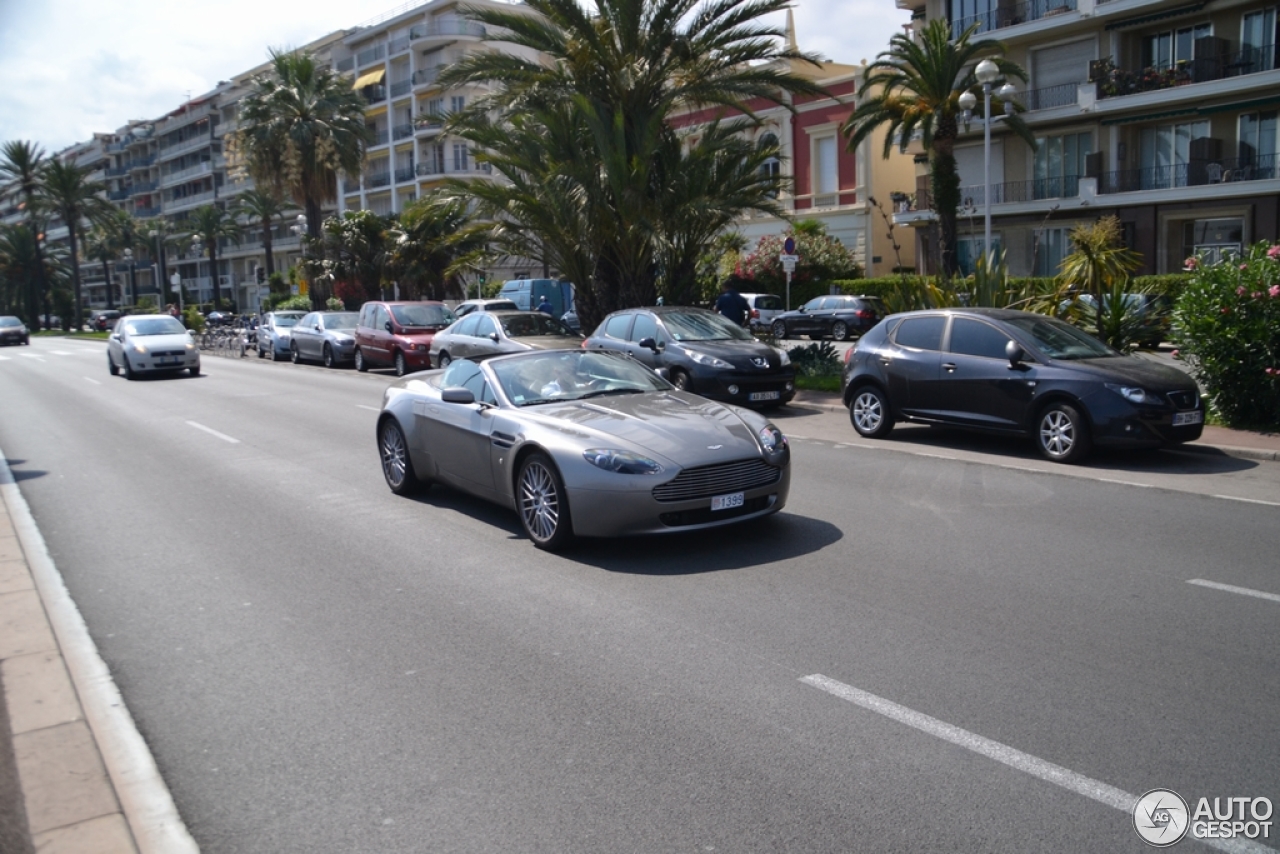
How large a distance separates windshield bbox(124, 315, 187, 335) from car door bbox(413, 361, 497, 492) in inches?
796

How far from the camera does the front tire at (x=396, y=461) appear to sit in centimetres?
1002

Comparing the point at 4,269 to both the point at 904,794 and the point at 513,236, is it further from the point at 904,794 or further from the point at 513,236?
the point at 904,794

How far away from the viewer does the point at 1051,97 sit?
128ft

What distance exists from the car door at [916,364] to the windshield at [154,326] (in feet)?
67.4

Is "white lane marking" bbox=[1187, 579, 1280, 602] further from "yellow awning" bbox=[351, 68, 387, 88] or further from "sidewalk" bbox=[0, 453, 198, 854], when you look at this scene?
"yellow awning" bbox=[351, 68, 387, 88]

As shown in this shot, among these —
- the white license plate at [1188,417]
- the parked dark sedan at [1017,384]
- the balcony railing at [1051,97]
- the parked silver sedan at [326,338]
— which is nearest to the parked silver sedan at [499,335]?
the parked silver sedan at [326,338]

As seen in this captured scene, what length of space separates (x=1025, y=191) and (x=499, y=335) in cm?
2723

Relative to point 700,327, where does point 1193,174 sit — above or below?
above

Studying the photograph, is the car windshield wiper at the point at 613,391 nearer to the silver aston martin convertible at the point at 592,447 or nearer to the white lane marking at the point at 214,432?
the silver aston martin convertible at the point at 592,447

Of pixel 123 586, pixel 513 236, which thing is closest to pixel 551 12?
pixel 513 236

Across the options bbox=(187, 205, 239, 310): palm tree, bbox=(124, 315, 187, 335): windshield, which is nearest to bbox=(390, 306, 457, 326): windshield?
bbox=(124, 315, 187, 335): windshield

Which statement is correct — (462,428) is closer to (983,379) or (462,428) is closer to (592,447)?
(592,447)

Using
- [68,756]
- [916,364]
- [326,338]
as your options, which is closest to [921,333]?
[916,364]

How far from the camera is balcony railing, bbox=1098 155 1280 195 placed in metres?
33.5
